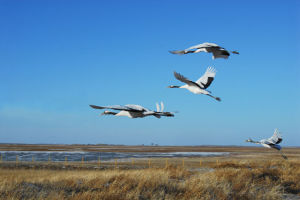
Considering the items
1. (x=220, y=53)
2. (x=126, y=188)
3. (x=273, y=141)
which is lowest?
(x=126, y=188)

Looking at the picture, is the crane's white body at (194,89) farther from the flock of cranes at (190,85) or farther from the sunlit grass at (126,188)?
the sunlit grass at (126,188)

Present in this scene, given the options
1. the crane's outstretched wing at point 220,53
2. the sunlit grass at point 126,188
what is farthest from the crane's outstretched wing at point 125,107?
the sunlit grass at point 126,188

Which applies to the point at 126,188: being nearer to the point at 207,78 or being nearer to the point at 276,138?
the point at 276,138

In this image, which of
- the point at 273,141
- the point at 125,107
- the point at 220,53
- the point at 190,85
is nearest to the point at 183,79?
the point at 190,85

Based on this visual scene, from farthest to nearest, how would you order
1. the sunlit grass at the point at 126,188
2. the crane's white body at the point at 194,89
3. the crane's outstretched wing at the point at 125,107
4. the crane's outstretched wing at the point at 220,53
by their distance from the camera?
the sunlit grass at the point at 126,188
the crane's outstretched wing at the point at 220,53
the crane's white body at the point at 194,89
the crane's outstretched wing at the point at 125,107

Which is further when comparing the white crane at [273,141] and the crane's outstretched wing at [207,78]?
the white crane at [273,141]

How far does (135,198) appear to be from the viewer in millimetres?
12180

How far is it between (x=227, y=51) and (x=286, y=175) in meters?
18.7

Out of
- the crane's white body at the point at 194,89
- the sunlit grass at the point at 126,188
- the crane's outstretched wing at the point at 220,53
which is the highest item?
the crane's outstretched wing at the point at 220,53

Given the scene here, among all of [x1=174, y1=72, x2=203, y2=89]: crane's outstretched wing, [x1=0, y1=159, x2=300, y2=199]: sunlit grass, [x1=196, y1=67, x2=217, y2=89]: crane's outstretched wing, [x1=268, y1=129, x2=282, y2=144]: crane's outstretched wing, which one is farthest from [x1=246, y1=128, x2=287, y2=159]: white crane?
[x1=174, y1=72, x2=203, y2=89]: crane's outstretched wing

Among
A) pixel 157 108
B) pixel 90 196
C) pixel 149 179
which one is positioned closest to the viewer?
pixel 157 108

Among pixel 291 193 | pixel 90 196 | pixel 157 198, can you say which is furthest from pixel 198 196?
pixel 291 193

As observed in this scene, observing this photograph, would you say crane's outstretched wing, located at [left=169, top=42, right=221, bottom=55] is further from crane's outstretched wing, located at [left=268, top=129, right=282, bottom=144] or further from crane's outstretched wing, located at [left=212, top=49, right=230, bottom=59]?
crane's outstretched wing, located at [left=268, top=129, right=282, bottom=144]

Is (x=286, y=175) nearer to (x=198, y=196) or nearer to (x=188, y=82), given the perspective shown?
(x=198, y=196)
